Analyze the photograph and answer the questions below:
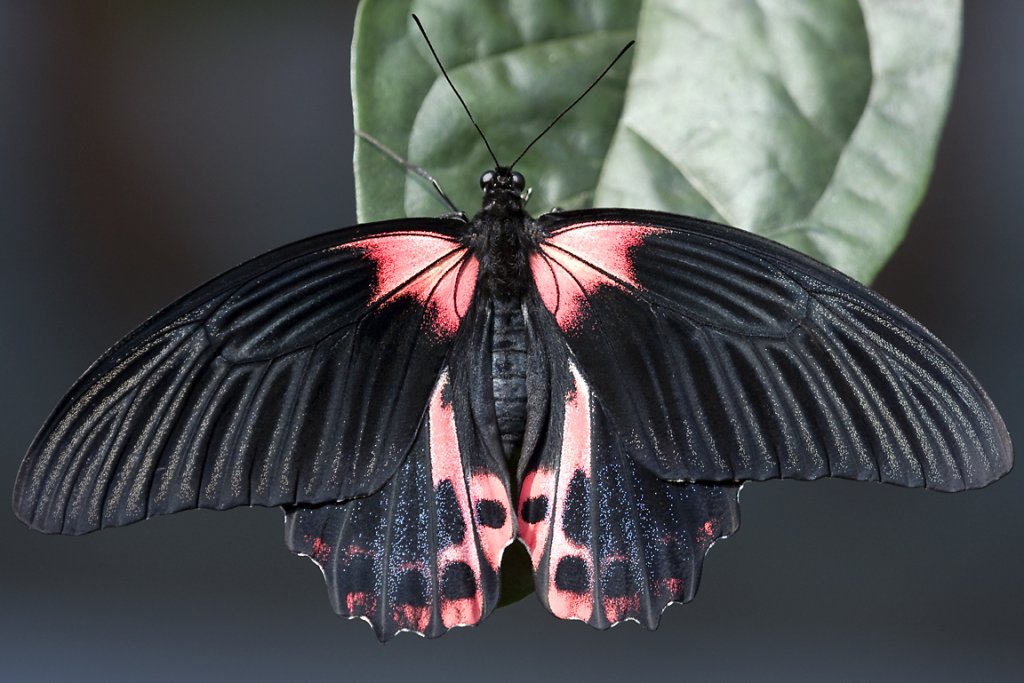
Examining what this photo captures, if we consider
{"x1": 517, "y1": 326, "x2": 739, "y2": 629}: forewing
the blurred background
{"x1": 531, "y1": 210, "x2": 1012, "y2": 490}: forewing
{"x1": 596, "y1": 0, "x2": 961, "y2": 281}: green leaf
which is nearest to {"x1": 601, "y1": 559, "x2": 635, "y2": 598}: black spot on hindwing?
{"x1": 517, "y1": 326, "x2": 739, "y2": 629}: forewing

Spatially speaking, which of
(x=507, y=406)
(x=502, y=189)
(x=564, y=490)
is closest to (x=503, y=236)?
(x=502, y=189)

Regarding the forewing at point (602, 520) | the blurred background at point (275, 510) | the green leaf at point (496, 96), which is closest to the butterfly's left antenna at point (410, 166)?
the green leaf at point (496, 96)

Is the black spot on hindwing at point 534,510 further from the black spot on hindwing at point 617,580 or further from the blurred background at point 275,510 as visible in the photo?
the blurred background at point 275,510

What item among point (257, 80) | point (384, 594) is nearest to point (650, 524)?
point (384, 594)

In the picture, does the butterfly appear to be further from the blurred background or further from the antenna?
the blurred background

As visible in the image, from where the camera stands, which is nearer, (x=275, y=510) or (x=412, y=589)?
(x=412, y=589)

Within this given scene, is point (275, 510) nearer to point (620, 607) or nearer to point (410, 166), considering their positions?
point (620, 607)
